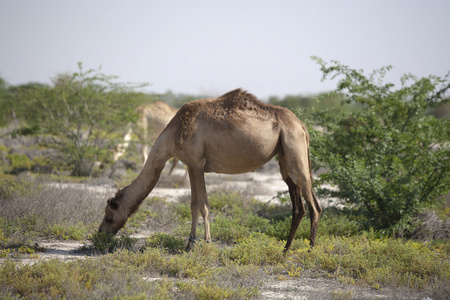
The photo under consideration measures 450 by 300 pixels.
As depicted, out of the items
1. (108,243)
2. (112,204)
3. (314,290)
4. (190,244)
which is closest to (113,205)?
(112,204)

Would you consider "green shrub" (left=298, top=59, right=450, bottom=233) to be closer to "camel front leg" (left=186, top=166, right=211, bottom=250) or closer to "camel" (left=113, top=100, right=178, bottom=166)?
"camel front leg" (left=186, top=166, right=211, bottom=250)

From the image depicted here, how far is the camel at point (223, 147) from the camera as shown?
623 cm

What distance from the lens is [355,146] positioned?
8.79 m

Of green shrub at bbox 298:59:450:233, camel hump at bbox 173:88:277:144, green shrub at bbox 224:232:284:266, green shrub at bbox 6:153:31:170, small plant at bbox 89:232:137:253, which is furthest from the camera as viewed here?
green shrub at bbox 6:153:31:170

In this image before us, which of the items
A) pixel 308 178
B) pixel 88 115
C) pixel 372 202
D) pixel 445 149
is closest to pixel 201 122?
pixel 308 178

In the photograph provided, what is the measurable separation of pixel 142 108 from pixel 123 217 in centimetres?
908

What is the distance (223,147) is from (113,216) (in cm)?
203

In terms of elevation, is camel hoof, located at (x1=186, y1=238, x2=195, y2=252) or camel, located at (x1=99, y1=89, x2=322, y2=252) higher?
camel, located at (x1=99, y1=89, x2=322, y2=252)

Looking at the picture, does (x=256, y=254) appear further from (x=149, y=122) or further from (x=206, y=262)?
(x=149, y=122)

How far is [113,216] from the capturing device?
6.46 meters

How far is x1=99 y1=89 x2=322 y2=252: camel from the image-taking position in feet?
20.4

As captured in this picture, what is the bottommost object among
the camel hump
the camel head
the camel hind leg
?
the camel head

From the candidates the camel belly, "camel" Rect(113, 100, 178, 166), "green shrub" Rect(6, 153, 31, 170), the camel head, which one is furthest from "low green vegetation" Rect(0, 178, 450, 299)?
"green shrub" Rect(6, 153, 31, 170)

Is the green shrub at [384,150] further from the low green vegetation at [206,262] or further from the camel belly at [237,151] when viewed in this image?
the camel belly at [237,151]
